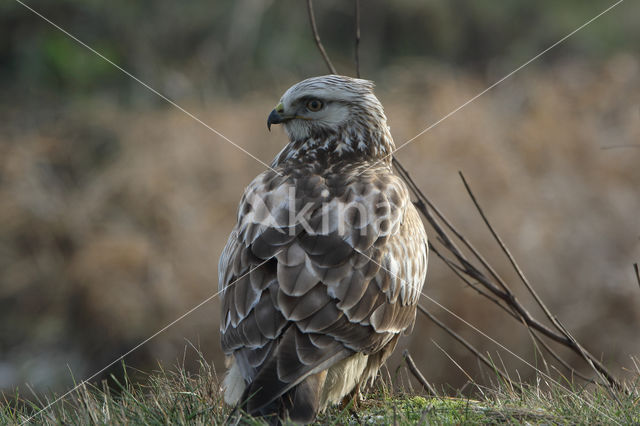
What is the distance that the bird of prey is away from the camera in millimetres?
3713

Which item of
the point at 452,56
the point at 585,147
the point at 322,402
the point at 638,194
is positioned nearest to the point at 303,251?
the point at 322,402

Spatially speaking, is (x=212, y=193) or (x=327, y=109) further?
(x=212, y=193)

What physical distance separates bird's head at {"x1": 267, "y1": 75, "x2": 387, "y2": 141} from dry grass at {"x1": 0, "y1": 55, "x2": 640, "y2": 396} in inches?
170

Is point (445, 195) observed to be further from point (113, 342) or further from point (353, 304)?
point (353, 304)

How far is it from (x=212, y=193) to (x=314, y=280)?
8.09 meters

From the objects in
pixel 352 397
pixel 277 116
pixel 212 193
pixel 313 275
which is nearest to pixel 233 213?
pixel 212 193

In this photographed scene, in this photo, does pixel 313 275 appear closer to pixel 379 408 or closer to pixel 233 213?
pixel 379 408

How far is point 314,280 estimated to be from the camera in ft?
12.7

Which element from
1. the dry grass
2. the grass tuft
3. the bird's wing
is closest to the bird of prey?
the bird's wing

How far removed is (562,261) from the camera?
9.66 m

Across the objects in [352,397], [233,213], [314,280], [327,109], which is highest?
[327,109]

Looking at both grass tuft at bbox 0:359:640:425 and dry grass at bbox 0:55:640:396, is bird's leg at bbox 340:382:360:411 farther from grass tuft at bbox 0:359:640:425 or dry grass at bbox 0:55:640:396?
dry grass at bbox 0:55:640:396

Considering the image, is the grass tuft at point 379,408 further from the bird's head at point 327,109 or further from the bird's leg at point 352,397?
the bird's head at point 327,109

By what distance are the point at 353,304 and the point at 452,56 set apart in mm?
16908
